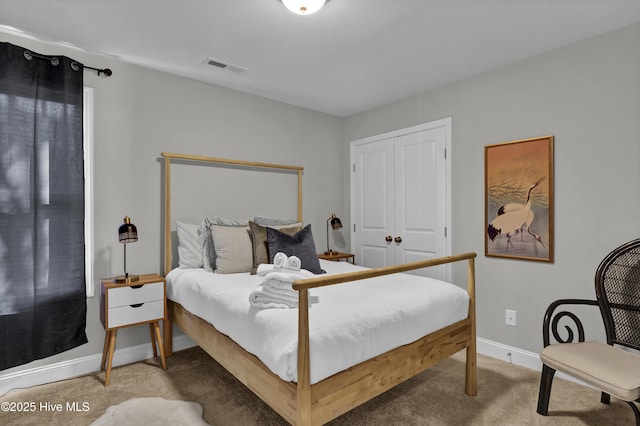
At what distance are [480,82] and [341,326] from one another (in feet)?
8.56

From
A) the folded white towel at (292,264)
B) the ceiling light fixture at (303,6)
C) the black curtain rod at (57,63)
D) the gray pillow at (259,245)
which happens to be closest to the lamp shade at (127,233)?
the gray pillow at (259,245)

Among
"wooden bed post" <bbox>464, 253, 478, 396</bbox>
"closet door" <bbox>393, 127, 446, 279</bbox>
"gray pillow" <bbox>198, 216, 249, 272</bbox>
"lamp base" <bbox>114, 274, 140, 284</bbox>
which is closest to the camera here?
"wooden bed post" <bbox>464, 253, 478, 396</bbox>

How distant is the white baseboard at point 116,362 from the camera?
2402mm

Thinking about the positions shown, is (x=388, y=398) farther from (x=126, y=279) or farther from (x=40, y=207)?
(x=40, y=207)

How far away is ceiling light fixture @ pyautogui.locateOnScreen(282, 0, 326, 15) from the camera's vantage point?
193cm

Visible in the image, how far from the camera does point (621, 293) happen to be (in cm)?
212

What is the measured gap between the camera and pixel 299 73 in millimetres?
3064

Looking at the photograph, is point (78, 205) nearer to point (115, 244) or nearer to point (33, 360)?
point (115, 244)

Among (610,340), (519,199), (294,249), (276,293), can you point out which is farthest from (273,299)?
(519,199)

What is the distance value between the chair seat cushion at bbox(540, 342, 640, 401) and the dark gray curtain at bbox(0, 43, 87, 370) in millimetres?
3208

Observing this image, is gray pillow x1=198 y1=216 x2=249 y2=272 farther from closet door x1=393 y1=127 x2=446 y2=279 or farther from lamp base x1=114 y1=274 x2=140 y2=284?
closet door x1=393 y1=127 x2=446 y2=279

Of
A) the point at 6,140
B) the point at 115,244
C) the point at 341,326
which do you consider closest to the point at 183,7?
the point at 6,140

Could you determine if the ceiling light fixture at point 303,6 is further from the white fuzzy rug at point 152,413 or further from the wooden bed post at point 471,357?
the white fuzzy rug at point 152,413

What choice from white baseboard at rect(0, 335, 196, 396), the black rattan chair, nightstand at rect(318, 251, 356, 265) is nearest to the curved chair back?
the black rattan chair
